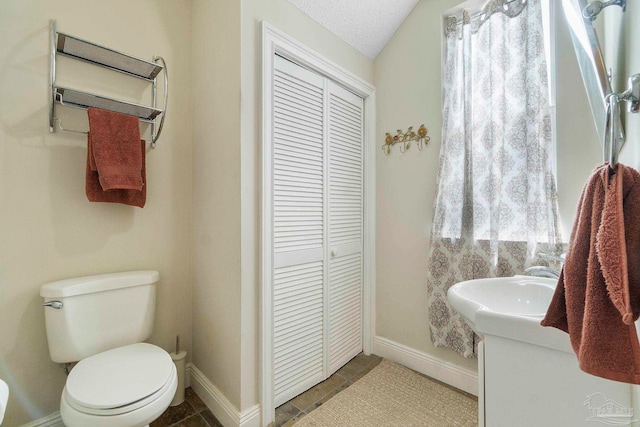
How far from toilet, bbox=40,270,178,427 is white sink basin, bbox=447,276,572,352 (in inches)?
47.7

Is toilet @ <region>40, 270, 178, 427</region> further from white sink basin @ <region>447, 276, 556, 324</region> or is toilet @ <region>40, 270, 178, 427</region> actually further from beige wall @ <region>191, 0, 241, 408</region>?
white sink basin @ <region>447, 276, 556, 324</region>

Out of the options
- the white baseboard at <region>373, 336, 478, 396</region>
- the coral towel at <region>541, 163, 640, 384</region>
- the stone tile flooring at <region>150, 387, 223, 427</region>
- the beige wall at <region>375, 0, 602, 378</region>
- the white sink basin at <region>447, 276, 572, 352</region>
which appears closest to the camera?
the coral towel at <region>541, 163, 640, 384</region>

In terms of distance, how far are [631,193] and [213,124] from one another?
66.1 inches

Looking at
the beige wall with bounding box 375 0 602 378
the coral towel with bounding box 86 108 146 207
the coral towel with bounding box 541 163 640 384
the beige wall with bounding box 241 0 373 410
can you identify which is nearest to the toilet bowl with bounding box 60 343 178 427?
the beige wall with bounding box 241 0 373 410

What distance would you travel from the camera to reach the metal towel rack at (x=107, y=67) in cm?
134

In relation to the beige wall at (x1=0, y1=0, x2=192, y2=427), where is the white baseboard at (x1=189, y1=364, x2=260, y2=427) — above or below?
below

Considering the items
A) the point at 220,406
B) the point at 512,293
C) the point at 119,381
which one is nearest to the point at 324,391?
the point at 220,406

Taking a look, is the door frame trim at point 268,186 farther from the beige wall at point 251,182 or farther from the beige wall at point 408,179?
the beige wall at point 408,179

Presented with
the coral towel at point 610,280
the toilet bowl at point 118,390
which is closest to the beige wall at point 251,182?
the toilet bowl at point 118,390

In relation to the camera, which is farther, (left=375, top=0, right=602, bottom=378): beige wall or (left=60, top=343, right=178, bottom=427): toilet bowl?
(left=375, top=0, right=602, bottom=378): beige wall

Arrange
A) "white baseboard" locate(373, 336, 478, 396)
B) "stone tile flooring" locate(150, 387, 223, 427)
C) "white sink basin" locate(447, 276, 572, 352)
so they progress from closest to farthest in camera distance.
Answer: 1. "white sink basin" locate(447, 276, 572, 352)
2. "stone tile flooring" locate(150, 387, 223, 427)
3. "white baseboard" locate(373, 336, 478, 396)

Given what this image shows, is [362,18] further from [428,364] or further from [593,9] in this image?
[428,364]

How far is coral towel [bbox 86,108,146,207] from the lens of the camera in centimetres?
137

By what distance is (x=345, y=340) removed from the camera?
2061 millimetres
